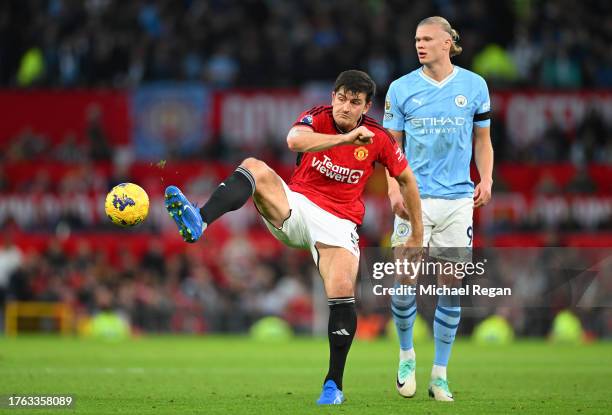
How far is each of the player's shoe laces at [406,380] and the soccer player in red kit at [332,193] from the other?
896mm

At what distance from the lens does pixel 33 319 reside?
2047 centimetres

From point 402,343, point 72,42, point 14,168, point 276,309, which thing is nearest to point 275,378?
point 402,343

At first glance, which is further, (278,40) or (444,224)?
(278,40)

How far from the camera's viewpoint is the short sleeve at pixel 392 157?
8.60 meters

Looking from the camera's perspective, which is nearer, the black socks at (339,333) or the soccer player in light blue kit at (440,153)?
the black socks at (339,333)

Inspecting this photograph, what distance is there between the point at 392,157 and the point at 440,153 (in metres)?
0.79

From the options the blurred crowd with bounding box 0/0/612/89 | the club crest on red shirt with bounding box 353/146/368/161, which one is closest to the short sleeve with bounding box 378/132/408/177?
the club crest on red shirt with bounding box 353/146/368/161

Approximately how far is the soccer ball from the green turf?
132 cm

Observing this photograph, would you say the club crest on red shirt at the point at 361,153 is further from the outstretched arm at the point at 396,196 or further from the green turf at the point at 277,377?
the green turf at the point at 277,377

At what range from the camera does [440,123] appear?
364 inches

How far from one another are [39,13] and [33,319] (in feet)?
24.5

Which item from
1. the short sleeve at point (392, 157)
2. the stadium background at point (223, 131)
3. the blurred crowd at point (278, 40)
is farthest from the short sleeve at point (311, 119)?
the blurred crowd at point (278, 40)

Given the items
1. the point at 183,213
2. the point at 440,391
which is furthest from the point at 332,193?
the point at 440,391

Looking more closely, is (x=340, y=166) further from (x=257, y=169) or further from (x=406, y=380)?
(x=406, y=380)
